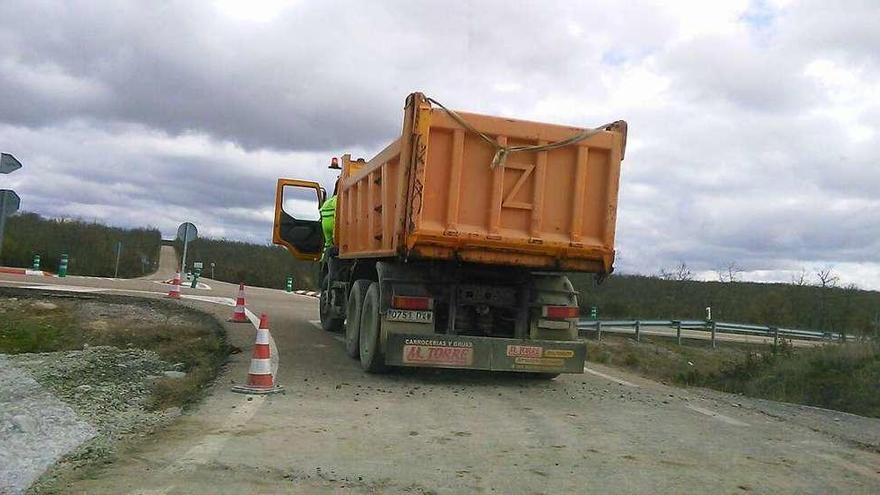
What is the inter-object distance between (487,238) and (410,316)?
1345 millimetres

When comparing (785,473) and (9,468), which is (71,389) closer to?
(9,468)

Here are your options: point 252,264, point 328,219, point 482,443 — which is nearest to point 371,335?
point 482,443

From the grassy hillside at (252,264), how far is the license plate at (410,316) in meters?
26.7

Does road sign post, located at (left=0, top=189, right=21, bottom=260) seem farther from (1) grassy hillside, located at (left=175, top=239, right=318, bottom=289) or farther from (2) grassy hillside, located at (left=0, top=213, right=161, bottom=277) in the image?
(2) grassy hillside, located at (left=0, top=213, right=161, bottom=277)

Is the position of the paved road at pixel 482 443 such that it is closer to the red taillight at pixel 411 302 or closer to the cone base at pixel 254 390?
the cone base at pixel 254 390

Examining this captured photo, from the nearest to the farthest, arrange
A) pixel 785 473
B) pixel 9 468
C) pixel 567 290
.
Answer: pixel 9 468
pixel 785 473
pixel 567 290

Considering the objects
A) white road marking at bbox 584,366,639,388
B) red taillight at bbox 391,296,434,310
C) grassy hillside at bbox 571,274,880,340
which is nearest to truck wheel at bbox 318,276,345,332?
white road marking at bbox 584,366,639,388

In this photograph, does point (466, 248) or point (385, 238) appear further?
point (385, 238)

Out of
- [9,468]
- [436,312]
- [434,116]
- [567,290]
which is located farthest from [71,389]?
[567,290]

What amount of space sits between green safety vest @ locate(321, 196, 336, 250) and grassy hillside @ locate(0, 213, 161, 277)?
119ft

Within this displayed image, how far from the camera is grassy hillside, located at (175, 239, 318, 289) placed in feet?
172

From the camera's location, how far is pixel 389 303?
29.9ft

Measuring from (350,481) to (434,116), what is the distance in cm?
453

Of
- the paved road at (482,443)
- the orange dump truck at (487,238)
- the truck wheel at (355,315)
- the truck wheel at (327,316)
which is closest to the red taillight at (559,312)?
the orange dump truck at (487,238)
